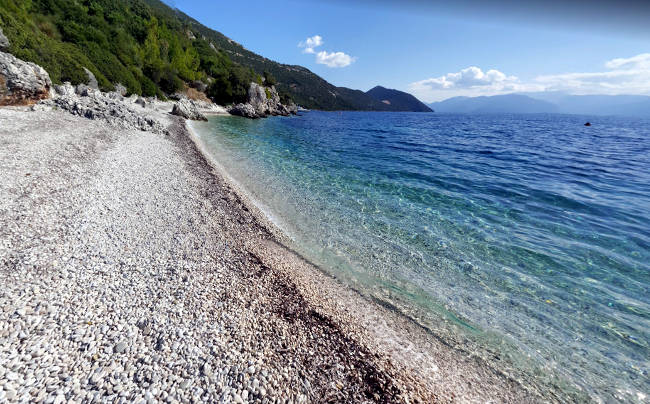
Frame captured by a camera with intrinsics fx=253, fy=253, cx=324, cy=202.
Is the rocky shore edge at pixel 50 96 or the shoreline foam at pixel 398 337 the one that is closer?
the shoreline foam at pixel 398 337

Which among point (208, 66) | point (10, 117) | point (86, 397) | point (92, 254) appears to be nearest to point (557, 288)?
point (86, 397)

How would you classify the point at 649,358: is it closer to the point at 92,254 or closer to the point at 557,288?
the point at 557,288

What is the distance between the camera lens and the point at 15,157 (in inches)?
462

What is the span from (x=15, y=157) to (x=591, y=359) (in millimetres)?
22718

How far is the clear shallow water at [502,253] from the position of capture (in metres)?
6.87

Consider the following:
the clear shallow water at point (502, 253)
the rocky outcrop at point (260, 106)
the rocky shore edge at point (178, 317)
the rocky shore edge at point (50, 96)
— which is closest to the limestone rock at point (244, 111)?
the rocky outcrop at point (260, 106)

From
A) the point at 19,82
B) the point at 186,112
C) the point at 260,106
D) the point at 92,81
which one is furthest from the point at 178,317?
the point at 260,106

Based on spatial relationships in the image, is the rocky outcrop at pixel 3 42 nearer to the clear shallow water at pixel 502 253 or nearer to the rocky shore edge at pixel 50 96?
the rocky shore edge at pixel 50 96

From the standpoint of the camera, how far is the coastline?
4.47 m

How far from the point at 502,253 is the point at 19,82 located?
3541cm

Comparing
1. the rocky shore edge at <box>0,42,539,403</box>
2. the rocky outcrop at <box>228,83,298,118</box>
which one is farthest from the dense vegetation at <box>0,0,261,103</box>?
the rocky shore edge at <box>0,42,539,403</box>

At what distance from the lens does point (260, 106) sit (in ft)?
284

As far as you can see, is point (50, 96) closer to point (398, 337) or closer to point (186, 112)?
point (186, 112)

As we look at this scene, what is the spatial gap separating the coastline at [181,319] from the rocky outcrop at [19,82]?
15.6 metres
